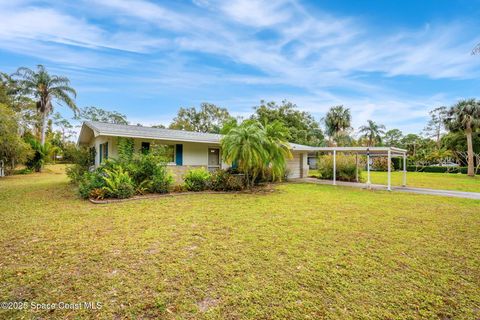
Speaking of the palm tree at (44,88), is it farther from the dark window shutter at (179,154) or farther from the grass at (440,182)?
the grass at (440,182)

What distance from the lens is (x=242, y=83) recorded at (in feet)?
61.0

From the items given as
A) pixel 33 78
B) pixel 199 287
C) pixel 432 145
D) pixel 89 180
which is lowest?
pixel 199 287

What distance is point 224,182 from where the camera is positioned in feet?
36.1

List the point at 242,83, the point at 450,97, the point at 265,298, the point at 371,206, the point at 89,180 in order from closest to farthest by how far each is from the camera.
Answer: the point at 265,298 → the point at 371,206 → the point at 89,180 → the point at 242,83 → the point at 450,97

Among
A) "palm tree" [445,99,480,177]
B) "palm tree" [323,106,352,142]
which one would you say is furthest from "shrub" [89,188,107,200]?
"palm tree" [323,106,352,142]

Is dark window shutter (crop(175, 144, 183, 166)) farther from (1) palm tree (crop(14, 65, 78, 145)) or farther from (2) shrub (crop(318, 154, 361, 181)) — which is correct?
(1) palm tree (crop(14, 65, 78, 145))

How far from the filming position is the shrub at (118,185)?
8172 mm

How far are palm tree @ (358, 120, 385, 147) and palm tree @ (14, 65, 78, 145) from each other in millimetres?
38067

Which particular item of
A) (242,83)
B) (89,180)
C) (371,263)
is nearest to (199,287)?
(371,263)

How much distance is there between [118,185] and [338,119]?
2960cm

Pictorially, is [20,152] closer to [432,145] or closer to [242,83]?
[242,83]

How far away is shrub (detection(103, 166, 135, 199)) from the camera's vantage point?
26.8 feet

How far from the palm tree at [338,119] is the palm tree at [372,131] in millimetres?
5761

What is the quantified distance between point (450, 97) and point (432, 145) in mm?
14577
